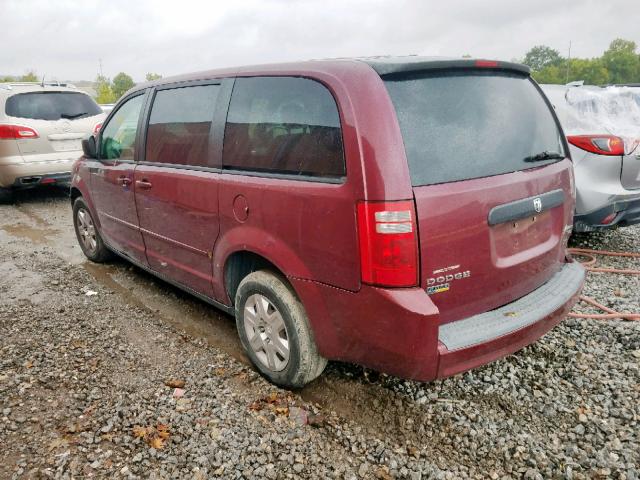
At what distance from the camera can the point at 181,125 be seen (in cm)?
345

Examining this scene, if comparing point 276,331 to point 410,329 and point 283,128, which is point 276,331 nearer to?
point 410,329

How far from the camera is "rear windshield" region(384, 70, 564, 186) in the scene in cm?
230

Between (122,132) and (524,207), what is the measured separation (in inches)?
127

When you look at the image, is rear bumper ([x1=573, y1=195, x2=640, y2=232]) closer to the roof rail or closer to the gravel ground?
the gravel ground

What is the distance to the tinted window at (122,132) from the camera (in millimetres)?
4008

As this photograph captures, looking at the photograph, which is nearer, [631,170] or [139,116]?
[139,116]

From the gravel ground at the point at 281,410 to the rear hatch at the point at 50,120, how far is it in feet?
16.2

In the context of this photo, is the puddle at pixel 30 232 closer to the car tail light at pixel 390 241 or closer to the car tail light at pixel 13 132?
the car tail light at pixel 13 132

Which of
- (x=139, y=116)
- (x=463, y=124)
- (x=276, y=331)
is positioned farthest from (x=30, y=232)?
(x=463, y=124)

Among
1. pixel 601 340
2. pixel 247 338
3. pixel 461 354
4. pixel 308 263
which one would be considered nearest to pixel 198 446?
pixel 247 338

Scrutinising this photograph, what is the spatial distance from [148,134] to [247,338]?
5.78ft

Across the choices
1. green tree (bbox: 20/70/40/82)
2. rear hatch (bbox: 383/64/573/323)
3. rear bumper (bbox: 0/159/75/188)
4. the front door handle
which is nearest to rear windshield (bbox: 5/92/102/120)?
rear bumper (bbox: 0/159/75/188)

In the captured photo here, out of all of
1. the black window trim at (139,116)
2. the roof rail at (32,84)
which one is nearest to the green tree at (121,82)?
the roof rail at (32,84)

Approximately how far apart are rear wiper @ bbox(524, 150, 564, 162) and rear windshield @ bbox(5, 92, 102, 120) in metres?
7.83
